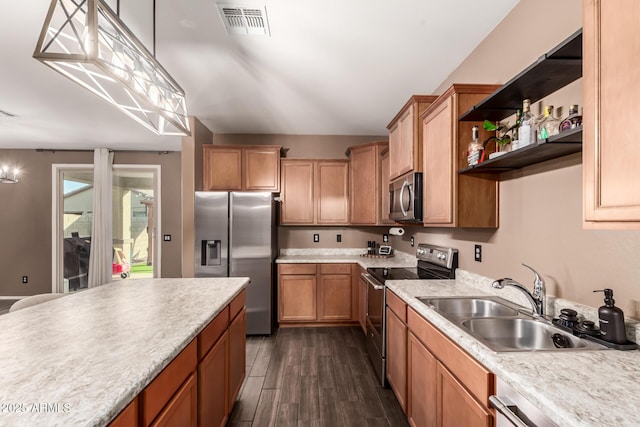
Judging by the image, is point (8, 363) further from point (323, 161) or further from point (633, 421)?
point (323, 161)

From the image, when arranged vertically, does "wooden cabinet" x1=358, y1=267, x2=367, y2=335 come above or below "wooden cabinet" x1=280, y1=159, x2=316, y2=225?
below

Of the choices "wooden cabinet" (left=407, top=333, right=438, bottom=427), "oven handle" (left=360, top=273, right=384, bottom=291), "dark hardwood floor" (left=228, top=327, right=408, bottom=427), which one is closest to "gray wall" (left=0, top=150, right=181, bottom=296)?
"dark hardwood floor" (left=228, top=327, right=408, bottom=427)

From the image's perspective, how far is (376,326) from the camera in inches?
101

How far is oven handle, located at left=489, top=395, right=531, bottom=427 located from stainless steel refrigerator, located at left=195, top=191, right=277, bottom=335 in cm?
286

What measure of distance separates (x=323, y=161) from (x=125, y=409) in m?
3.59

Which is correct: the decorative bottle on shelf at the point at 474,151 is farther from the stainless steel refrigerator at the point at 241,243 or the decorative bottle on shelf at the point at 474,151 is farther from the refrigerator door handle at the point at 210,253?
the refrigerator door handle at the point at 210,253

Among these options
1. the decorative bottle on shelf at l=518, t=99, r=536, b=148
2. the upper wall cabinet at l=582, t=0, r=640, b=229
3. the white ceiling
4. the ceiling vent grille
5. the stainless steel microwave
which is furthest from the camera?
the ceiling vent grille

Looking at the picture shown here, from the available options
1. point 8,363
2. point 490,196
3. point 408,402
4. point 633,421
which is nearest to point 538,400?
point 633,421

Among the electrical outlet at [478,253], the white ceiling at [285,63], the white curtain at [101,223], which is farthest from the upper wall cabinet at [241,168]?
the electrical outlet at [478,253]

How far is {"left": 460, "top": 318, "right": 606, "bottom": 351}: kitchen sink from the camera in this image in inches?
48.0

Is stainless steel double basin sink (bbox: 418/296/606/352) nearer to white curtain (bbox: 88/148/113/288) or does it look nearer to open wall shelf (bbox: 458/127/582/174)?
open wall shelf (bbox: 458/127/582/174)

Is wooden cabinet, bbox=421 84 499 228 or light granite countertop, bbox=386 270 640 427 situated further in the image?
wooden cabinet, bbox=421 84 499 228

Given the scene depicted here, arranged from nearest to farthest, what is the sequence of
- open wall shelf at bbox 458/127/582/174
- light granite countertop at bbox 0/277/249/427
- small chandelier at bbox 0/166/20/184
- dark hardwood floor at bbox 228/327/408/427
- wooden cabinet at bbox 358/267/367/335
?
light granite countertop at bbox 0/277/249/427 → open wall shelf at bbox 458/127/582/174 → dark hardwood floor at bbox 228/327/408/427 → wooden cabinet at bbox 358/267/367/335 → small chandelier at bbox 0/166/20/184

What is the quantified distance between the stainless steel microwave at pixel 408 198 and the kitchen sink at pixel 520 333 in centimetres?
103
